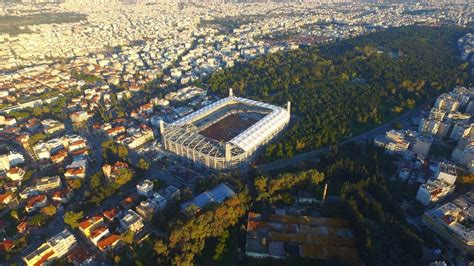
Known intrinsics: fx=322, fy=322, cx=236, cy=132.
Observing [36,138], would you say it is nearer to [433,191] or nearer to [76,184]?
[76,184]

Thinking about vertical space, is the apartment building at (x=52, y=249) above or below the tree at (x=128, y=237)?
below

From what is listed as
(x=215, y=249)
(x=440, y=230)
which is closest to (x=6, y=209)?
(x=215, y=249)

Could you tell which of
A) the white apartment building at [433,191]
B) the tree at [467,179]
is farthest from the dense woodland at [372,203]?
the tree at [467,179]

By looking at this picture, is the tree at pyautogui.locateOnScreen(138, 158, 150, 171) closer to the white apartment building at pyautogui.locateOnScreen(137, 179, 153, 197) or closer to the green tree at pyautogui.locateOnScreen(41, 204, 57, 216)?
the white apartment building at pyautogui.locateOnScreen(137, 179, 153, 197)

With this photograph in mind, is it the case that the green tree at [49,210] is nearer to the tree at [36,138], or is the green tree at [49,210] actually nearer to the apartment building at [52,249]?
the apartment building at [52,249]

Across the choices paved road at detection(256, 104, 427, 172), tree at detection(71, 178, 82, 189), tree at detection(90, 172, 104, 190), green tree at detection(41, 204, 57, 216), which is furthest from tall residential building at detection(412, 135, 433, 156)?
green tree at detection(41, 204, 57, 216)

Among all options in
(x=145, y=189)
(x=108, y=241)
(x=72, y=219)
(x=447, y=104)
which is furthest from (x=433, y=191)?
(x=72, y=219)

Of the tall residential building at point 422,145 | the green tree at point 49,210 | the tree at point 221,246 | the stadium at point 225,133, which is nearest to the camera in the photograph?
the tree at point 221,246
